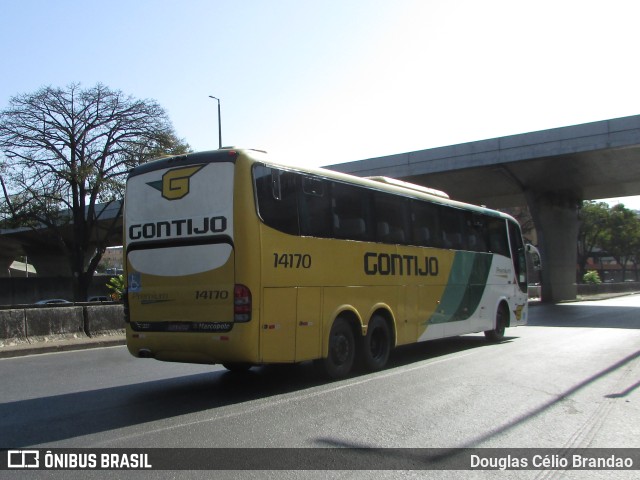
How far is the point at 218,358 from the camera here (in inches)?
314

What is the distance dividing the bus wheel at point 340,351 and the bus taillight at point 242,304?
1985 millimetres

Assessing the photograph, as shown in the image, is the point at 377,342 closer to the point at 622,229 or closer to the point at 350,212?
the point at 350,212

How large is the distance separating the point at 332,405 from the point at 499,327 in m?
9.07

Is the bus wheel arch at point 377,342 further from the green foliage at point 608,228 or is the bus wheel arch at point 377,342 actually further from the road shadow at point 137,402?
the green foliage at point 608,228

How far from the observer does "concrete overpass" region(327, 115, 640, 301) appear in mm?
27203

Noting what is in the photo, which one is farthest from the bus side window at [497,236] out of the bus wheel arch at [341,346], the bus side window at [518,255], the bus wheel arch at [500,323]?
the bus wheel arch at [341,346]

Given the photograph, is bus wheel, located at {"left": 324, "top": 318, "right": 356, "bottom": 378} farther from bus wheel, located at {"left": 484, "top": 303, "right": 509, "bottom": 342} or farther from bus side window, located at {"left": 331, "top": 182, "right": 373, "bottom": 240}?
bus wheel, located at {"left": 484, "top": 303, "right": 509, "bottom": 342}

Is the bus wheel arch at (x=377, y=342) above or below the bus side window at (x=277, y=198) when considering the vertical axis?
below

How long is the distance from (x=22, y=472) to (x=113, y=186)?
106 ft

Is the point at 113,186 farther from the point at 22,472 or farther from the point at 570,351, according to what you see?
the point at 22,472

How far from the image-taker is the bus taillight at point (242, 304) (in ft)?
25.6

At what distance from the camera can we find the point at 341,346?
967 centimetres

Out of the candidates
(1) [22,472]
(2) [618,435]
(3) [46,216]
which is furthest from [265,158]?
(3) [46,216]

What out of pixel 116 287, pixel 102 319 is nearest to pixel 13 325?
pixel 102 319
